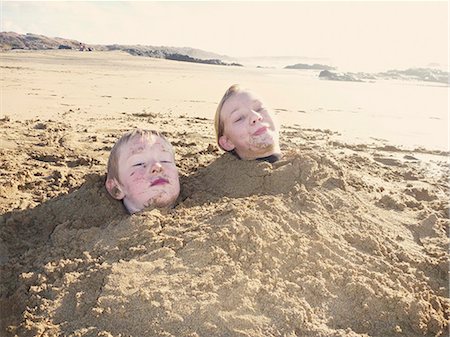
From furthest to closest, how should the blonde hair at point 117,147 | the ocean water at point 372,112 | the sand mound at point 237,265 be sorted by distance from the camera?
1. the ocean water at point 372,112
2. the blonde hair at point 117,147
3. the sand mound at point 237,265

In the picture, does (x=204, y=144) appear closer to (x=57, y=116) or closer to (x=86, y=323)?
(x=57, y=116)

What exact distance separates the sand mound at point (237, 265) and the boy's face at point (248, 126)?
1.23ft

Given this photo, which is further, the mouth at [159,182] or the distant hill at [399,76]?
the distant hill at [399,76]

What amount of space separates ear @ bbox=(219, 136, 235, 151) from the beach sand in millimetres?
142

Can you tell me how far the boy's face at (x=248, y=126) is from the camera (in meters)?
3.66

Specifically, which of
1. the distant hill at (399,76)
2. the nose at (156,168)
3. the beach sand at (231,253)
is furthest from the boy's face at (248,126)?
the distant hill at (399,76)

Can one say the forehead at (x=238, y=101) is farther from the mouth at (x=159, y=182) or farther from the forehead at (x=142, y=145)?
the mouth at (x=159, y=182)

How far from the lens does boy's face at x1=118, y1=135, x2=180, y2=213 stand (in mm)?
3123

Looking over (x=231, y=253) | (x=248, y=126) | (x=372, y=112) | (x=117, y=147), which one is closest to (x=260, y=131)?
(x=248, y=126)

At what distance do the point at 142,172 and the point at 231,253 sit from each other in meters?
1.07

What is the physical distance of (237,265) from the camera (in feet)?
7.34

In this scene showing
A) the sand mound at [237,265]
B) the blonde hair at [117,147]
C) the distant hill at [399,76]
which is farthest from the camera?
the distant hill at [399,76]

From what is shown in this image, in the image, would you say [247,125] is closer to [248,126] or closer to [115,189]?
[248,126]

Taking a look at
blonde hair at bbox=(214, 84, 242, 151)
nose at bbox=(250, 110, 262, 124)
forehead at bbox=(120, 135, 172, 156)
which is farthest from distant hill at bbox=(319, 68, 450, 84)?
forehead at bbox=(120, 135, 172, 156)
